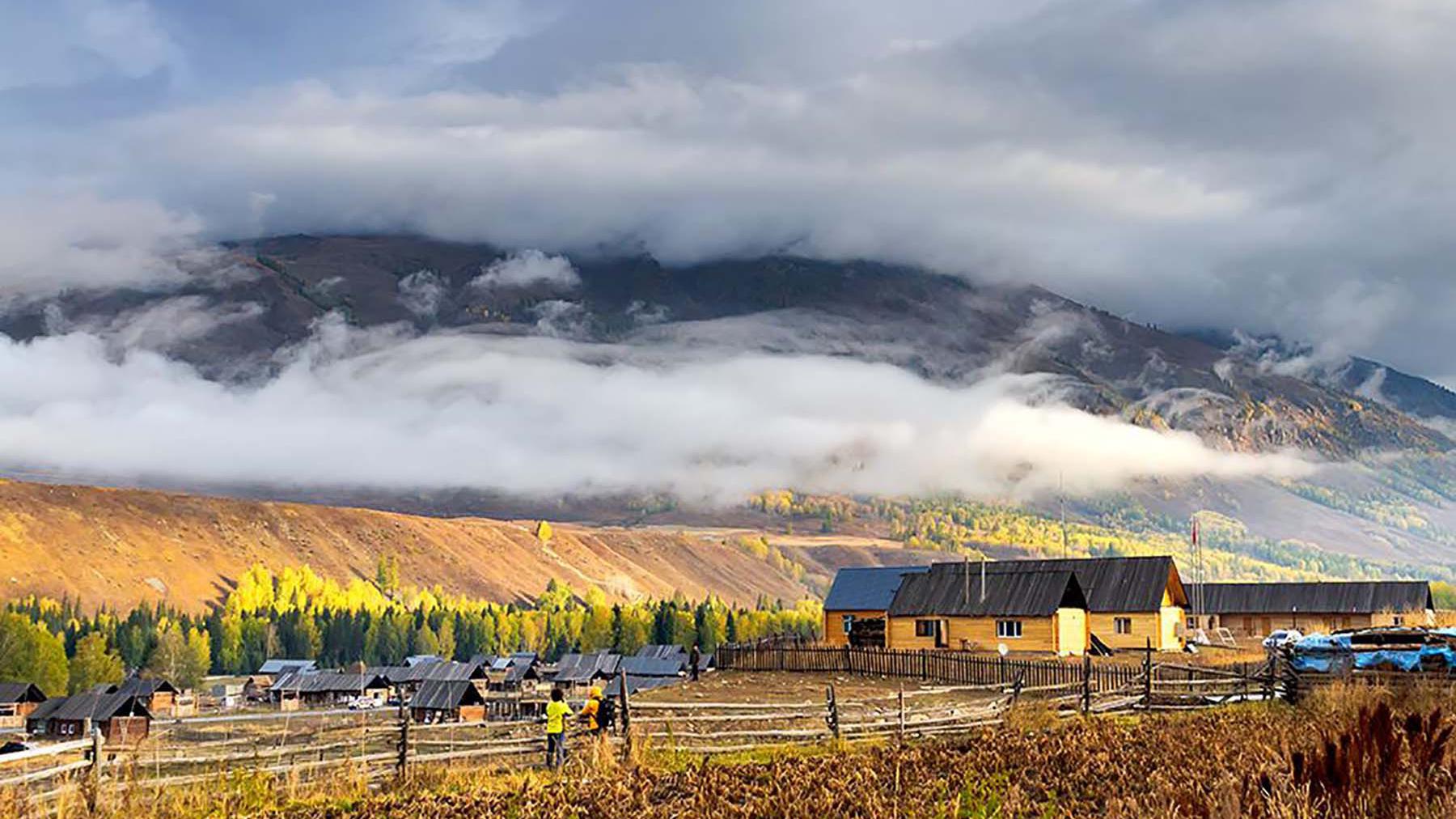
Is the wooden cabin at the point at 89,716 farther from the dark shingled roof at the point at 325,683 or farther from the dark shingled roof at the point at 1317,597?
the dark shingled roof at the point at 1317,597

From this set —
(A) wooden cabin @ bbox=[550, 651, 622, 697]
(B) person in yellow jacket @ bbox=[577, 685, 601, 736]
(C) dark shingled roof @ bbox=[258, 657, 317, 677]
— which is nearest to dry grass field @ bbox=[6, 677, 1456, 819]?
(B) person in yellow jacket @ bbox=[577, 685, 601, 736]

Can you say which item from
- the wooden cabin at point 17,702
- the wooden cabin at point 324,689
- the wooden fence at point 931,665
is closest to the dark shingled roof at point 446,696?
the wooden fence at point 931,665

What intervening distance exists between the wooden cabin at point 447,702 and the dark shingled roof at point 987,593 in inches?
1253

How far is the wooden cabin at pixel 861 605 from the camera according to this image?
278ft

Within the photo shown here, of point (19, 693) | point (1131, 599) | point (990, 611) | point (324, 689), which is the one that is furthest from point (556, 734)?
point (324, 689)

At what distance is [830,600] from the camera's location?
89.3 m

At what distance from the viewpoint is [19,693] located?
4395 inches

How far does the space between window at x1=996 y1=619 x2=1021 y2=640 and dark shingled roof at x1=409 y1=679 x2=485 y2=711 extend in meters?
38.0

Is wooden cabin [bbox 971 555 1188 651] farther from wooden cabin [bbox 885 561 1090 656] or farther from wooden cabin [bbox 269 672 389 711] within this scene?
wooden cabin [bbox 269 672 389 711]

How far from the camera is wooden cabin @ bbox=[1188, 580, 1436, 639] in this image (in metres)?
95.8

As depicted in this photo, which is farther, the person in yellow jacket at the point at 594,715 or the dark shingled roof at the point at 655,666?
the dark shingled roof at the point at 655,666

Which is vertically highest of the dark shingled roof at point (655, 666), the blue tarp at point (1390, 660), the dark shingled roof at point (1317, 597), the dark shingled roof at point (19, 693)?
the dark shingled roof at point (1317, 597)

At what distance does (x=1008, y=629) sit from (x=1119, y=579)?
29.9 ft

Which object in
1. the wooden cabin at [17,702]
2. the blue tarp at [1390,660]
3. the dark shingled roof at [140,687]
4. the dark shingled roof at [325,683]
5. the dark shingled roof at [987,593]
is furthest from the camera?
the dark shingled roof at [325,683]
